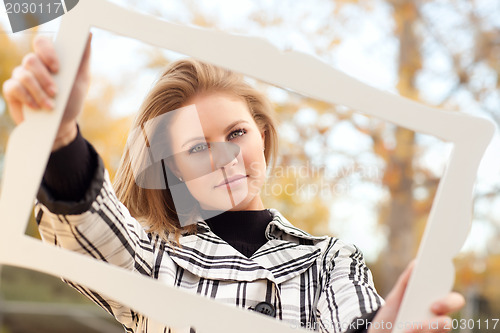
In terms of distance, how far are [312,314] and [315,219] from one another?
591 mm

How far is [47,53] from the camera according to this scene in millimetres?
570

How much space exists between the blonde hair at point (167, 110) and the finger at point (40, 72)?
0.26 meters

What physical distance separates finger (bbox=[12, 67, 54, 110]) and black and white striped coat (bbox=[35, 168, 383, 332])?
4.7 inches

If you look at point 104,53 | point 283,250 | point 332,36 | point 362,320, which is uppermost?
point 332,36

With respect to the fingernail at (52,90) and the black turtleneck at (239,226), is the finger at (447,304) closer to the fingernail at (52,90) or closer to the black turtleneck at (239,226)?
the black turtleneck at (239,226)

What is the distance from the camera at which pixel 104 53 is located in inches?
40.9

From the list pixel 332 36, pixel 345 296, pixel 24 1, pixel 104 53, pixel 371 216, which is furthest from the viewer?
pixel 332 36

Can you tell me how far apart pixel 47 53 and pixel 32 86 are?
4cm

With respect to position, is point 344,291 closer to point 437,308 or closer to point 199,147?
point 437,308

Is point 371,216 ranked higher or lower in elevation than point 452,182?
higher

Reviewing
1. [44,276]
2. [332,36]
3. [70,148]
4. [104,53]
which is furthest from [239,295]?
[44,276]

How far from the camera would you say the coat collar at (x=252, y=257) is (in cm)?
76

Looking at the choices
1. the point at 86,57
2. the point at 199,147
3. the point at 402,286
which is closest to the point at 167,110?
the point at 199,147

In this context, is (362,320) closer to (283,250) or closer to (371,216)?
(283,250)
